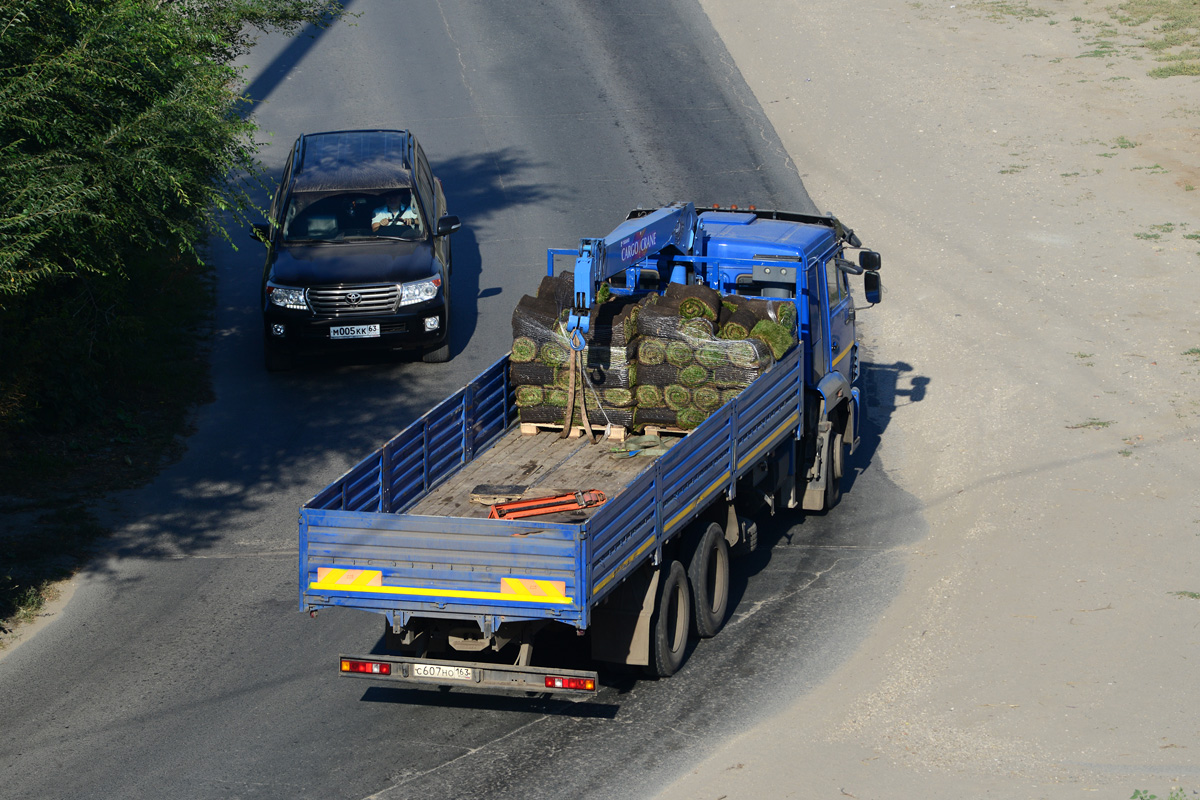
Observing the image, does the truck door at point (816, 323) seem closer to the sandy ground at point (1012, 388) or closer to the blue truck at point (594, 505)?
the blue truck at point (594, 505)

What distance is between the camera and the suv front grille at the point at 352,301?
15703mm

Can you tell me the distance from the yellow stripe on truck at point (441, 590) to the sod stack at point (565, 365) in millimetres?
3075

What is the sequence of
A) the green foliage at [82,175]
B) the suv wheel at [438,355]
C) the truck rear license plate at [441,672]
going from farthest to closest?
1. the suv wheel at [438,355]
2. the green foliage at [82,175]
3. the truck rear license plate at [441,672]

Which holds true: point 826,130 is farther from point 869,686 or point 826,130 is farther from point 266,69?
point 869,686

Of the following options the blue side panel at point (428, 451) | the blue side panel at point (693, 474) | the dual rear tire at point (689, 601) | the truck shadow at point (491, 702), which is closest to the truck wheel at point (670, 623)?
the dual rear tire at point (689, 601)

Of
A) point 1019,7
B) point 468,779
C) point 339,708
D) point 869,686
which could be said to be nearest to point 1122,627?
point 869,686

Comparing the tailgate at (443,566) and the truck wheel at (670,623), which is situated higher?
the tailgate at (443,566)

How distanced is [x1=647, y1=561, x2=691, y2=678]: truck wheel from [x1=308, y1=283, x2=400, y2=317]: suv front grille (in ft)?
23.5

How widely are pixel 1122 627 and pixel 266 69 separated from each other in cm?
2162

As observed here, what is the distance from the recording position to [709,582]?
10.6 m

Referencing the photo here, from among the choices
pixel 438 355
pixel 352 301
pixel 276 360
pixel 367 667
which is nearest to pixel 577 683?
pixel 367 667

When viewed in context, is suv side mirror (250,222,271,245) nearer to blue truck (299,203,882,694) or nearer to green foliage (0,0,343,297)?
green foliage (0,0,343,297)

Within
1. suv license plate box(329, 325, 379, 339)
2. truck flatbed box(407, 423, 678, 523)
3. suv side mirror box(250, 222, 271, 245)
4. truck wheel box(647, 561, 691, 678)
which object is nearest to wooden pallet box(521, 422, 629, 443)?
truck flatbed box(407, 423, 678, 523)

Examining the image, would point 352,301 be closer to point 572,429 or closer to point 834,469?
point 572,429
